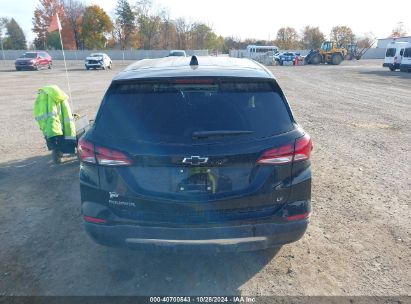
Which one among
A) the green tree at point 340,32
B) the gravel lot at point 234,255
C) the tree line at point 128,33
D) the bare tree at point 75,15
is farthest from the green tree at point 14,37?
the gravel lot at point 234,255

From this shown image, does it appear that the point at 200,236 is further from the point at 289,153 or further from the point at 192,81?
the point at 192,81

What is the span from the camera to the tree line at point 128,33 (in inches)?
2822

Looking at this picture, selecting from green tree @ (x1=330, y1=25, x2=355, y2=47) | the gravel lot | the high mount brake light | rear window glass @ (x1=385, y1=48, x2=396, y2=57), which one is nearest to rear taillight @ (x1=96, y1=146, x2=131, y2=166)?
the high mount brake light

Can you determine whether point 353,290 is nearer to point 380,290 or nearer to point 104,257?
point 380,290

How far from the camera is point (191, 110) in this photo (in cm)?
269

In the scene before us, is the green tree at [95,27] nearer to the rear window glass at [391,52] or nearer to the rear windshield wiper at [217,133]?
the rear window glass at [391,52]

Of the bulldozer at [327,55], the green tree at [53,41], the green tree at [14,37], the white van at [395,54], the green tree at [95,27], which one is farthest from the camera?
the green tree at [14,37]

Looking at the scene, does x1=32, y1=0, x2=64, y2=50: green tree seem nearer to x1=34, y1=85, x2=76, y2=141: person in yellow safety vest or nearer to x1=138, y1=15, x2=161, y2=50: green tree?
x1=138, y1=15, x2=161, y2=50: green tree

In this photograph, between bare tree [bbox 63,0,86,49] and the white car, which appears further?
bare tree [bbox 63,0,86,49]

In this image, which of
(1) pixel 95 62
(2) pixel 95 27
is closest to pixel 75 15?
(2) pixel 95 27

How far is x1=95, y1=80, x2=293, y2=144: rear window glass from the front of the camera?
8.55 ft

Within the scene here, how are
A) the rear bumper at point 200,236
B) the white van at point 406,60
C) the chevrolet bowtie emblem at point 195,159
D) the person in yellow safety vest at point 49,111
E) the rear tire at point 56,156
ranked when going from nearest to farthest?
the chevrolet bowtie emblem at point 195,159 < the rear bumper at point 200,236 < the person in yellow safety vest at point 49,111 < the rear tire at point 56,156 < the white van at point 406,60

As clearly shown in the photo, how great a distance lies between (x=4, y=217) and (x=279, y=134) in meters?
3.85

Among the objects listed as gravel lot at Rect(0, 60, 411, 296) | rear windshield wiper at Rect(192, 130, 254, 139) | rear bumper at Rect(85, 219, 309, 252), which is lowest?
gravel lot at Rect(0, 60, 411, 296)
